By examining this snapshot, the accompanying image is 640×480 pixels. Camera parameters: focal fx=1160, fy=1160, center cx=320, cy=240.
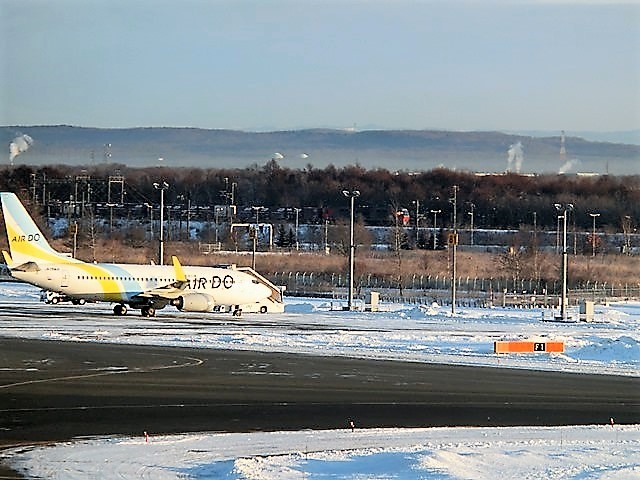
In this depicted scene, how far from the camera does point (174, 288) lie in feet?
201

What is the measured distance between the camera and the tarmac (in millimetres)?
23078

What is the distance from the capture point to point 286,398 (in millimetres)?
26969

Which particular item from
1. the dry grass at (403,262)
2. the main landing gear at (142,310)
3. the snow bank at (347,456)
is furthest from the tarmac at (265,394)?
the dry grass at (403,262)

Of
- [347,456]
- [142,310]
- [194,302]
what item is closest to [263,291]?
[194,302]

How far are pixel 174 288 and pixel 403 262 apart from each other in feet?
170

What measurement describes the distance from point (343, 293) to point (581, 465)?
67420 mm

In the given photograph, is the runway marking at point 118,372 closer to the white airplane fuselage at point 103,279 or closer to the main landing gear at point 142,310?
the white airplane fuselage at point 103,279

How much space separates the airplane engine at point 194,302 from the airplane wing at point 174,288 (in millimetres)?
503

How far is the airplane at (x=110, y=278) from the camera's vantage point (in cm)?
5906

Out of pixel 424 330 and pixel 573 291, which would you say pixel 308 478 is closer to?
pixel 424 330

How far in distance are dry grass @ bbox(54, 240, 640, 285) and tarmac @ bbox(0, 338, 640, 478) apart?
62.9 meters

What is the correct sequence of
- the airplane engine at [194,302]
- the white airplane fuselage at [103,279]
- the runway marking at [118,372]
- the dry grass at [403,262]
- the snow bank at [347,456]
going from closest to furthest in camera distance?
the snow bank at [347,456], the runway marking at [118,372], the white airplane fuselage at [103,279], the airplane engine at [194,302], the dry grass at [403,262]

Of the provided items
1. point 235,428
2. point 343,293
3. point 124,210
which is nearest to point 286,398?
point 235,428

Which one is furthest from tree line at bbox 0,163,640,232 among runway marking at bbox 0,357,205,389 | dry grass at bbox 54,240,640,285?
runway marking at bbox 0,357,205,389
